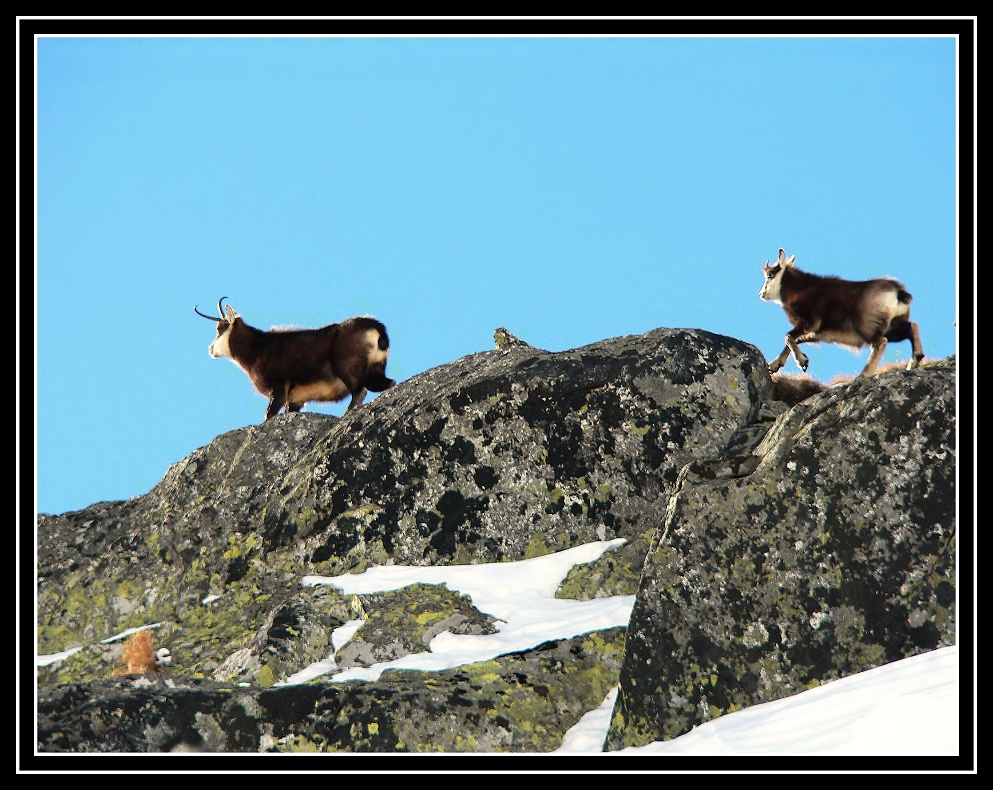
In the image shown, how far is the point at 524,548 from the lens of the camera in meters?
12.0

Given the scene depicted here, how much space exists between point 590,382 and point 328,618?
4103 millimetres

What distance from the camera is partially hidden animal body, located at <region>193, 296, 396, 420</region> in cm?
1612

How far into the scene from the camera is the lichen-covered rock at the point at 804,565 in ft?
29.2

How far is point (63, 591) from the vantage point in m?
13.7

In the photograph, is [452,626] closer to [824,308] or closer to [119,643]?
[119,643]

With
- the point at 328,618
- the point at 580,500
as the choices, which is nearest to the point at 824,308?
the point at 580,500

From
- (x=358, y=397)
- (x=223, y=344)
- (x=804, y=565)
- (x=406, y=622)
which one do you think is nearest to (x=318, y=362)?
(x=358, y=397)

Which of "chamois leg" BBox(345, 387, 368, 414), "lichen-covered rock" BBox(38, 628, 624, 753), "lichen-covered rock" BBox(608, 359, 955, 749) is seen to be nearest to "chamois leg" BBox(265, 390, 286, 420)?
"chamois leg" BBox(345, 387, 368, 414)

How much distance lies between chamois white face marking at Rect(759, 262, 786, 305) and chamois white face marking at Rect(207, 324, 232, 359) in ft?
26.6

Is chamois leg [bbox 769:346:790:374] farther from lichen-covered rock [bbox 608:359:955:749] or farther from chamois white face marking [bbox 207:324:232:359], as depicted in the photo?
chamois white face marking [bbox 207:324:232:359]

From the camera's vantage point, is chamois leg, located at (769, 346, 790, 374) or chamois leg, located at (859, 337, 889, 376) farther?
chamois leg, located at (769, 346, 790, 374)

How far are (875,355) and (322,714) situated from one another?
8378 millimetres

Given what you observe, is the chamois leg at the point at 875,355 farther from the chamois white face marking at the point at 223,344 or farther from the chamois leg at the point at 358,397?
the chamois white face marking at the point at 223,344
